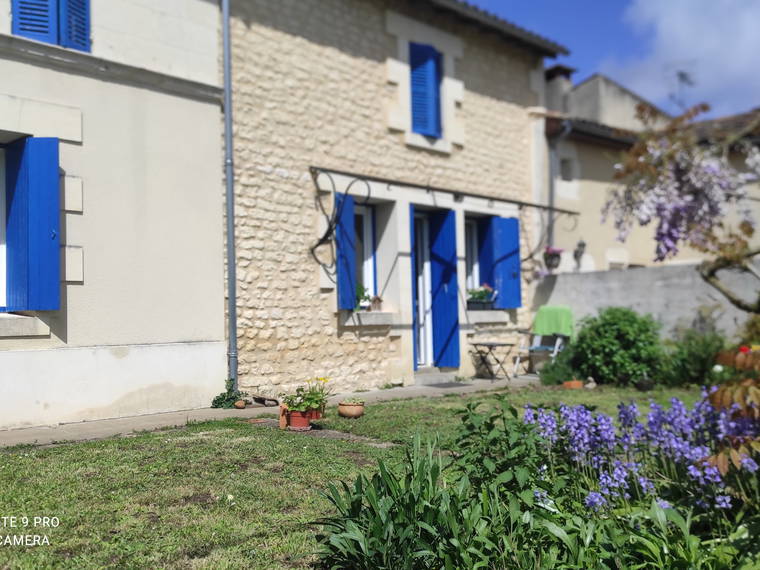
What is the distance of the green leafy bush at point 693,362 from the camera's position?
8.89 metres

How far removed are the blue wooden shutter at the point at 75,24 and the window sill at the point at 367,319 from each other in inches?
157

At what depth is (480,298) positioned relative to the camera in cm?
1038

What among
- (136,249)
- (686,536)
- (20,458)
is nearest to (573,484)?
(686,536)

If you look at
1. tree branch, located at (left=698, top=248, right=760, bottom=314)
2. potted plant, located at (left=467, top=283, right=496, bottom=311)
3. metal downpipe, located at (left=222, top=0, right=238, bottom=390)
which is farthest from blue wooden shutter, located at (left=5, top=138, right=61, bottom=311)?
potted plant, located at (left=467, top=283, right=496, bottom=311)

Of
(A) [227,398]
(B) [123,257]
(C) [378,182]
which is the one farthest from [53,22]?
(C) [378,182]

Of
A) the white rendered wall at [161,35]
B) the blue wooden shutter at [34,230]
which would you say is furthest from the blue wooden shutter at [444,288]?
the blue wooden shutter at [34,230]

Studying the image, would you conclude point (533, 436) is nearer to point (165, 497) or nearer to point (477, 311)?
point (165, 497)

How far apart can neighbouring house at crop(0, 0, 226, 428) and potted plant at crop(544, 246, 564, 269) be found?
236 inches

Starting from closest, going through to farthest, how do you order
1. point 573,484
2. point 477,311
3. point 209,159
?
point 573,484, point 209,159, point 477,311

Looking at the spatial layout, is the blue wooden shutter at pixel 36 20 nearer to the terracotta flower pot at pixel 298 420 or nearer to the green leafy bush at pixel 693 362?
the terracotta flower pot at pixel 298 420

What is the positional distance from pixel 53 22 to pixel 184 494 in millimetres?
4692

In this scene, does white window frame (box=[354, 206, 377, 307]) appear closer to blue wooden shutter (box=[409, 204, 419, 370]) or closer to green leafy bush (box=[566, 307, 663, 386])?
blue wooden shutter (box=[409, 204, 419, 370])

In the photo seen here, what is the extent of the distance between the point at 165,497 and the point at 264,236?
4434 mm

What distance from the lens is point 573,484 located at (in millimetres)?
3359
